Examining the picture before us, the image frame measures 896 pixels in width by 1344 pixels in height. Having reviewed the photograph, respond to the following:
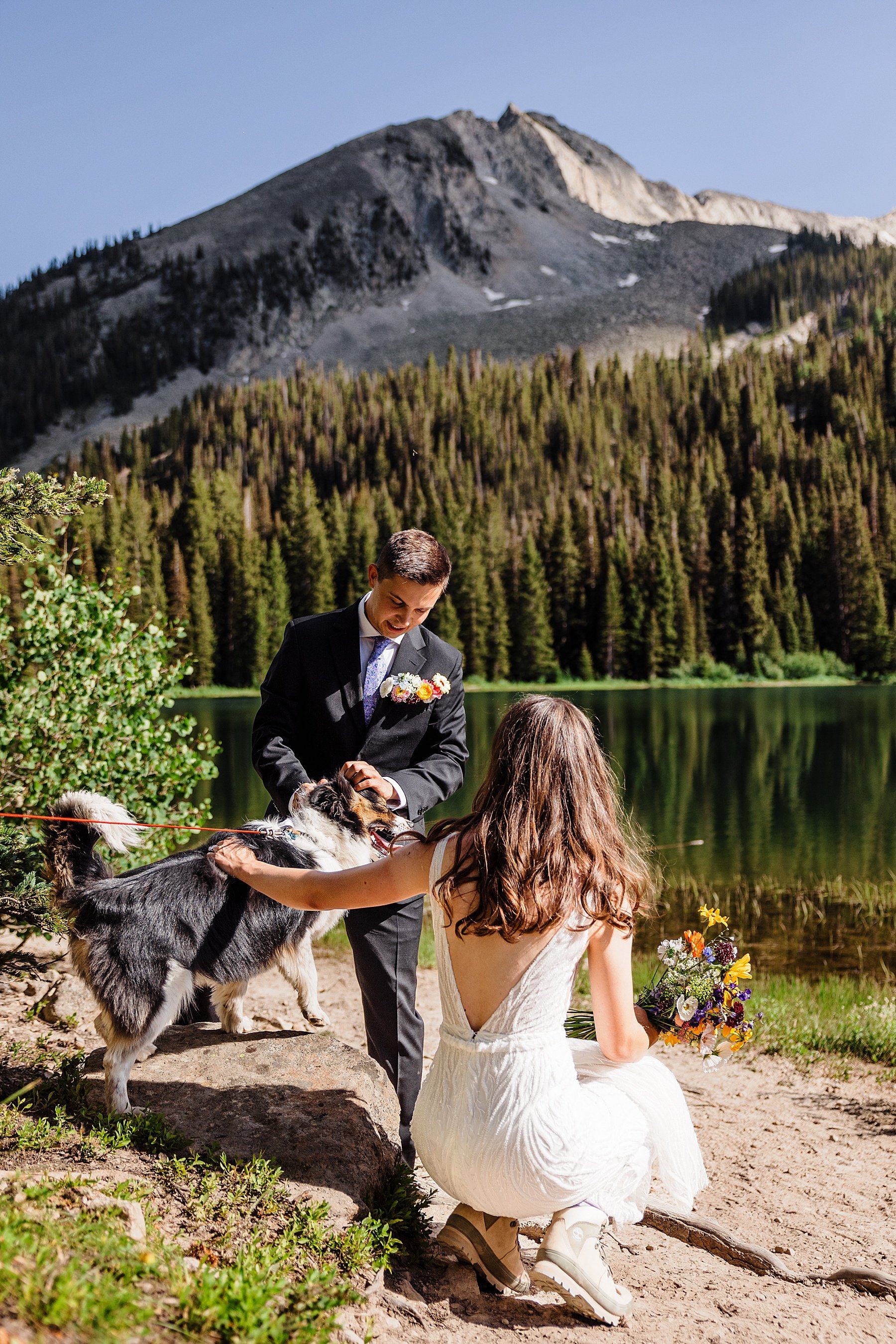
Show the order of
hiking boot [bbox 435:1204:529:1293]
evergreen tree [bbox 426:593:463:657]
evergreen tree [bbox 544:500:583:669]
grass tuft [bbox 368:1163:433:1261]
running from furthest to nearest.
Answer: evergreen tree [bbox 544:500:583:669] → evergreen tree [bbox 426:593:463:657] → grass tuft [bbox 368:1163:433:1261] → hiking boot [bbox 435:1204:529:1293]

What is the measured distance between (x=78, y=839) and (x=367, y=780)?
1.26m

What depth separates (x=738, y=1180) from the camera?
487cm

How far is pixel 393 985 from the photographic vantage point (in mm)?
4316

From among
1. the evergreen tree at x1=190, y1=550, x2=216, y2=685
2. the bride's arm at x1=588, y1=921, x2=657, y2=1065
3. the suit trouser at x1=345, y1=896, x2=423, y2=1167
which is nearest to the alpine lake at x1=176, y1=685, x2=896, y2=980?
the bride's arm at x1=588, y1=921, x2=657, y2=1065

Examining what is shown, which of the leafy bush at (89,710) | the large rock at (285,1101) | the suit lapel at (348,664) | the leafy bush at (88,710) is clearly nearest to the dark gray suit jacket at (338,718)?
the suit lapel at (348,664)

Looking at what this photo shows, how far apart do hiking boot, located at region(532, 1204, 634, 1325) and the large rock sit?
73 centimetres

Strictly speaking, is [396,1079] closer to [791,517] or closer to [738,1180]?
[738,1180]

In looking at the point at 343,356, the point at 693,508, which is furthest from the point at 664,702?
the point at 343,356

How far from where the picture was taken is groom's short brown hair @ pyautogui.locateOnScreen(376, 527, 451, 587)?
4.05 metres

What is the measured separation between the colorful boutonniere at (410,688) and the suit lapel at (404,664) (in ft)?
0.09

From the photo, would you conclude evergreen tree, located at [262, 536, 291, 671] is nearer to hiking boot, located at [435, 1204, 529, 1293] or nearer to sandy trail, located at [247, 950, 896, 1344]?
sandy trail, located at [247, 950, 896, 1344]

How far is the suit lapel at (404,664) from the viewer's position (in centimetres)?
452

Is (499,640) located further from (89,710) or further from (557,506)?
(89,710)

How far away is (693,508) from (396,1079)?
90.9m
